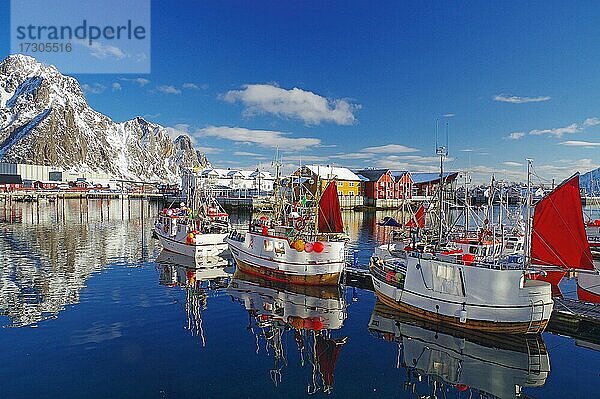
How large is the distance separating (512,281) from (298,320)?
9.81 meters

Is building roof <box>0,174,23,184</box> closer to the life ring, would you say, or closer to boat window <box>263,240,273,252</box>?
the life ring

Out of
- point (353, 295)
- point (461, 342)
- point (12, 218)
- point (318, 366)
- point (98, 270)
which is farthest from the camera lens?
point (12, 218)

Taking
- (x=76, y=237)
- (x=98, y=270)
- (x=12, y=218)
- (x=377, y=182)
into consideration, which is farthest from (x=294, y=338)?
(x=377, y=182)

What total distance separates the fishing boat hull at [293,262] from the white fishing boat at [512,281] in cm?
826

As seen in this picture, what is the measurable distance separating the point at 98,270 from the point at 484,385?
2750 centimetres

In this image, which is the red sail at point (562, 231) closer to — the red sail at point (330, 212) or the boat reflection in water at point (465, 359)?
the boat reflection in water at point (465, 359)

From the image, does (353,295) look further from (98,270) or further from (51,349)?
(98,270)

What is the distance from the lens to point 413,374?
1644 cm

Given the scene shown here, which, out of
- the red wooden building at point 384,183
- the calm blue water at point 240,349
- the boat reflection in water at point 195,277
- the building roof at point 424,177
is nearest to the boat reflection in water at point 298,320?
the calm blue water at point 240,349

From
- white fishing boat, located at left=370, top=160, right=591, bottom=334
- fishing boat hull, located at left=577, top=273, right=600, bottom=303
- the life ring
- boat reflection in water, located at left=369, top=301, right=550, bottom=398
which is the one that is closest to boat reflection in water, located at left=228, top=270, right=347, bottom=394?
boat reflection in water, located at left=369, top=301, right=550, bottom=398

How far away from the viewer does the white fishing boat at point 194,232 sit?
37250mm

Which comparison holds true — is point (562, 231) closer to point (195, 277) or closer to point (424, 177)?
point (195, 277)

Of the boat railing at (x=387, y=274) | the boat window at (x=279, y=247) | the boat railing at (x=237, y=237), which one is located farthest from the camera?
the boat railing at (x=237, y=237)

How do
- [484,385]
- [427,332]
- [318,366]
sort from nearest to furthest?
[484,385] < [318,366] < [427,332]
